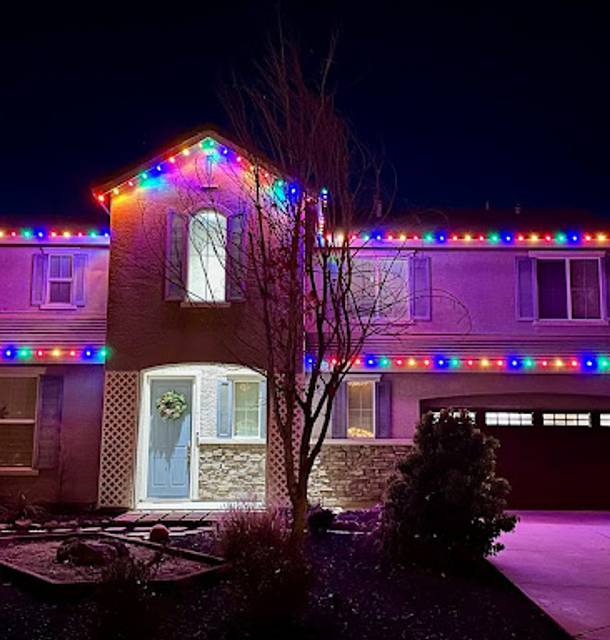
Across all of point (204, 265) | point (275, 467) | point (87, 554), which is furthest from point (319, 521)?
point (204, 265)

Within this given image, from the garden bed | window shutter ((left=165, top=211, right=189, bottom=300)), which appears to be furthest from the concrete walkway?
window shutter ((left=165, top=211, right=189, bottom=300))

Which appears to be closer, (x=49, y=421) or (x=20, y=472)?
(x=20, y=472)

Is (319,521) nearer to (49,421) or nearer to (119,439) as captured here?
(119,439)

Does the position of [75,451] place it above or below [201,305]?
below

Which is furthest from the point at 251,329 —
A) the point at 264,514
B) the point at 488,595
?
the point at 488,595

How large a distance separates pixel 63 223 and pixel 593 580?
12.5 metres

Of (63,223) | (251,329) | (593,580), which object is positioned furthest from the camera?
(63,223)

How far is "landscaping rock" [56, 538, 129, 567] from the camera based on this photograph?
9.15 metres

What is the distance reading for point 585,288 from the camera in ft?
52.9

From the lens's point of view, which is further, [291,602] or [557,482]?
[557,482]

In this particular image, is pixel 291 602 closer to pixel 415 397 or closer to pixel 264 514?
pixel 264 514

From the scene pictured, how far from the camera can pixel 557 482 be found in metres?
15.5

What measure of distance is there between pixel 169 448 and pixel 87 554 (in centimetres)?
629

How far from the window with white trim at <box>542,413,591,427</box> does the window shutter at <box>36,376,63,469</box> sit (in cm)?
968
